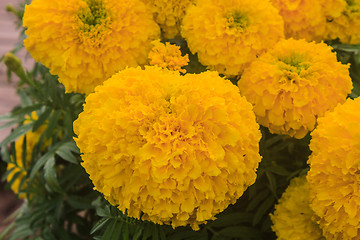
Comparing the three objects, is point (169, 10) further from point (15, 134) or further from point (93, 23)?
point (15, 134)

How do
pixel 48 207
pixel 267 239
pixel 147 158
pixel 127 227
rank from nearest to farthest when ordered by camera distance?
1. pixel 147 158
2. pixel 127 227
3. pixel 267 239
4. pixel 48 207

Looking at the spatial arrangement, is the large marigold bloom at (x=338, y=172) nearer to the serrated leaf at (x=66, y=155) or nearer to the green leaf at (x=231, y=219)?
the green leaf at (x=231, y=219)

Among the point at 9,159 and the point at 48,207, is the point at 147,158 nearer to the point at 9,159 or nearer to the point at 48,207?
the point at 48,207

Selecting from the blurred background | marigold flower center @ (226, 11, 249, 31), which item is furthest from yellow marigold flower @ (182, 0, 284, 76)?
the blurred background

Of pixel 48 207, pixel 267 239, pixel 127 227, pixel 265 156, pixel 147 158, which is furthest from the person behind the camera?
pixel 48 207

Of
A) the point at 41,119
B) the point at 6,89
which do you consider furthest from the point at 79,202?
the point at 6,89

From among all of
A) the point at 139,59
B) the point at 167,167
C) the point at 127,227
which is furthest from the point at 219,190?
the point at 139,59
